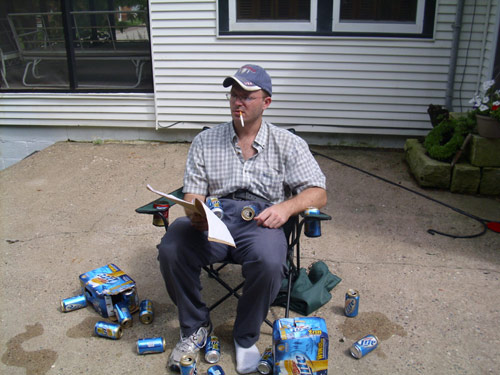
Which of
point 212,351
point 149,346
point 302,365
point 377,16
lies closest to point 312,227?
point 302,365

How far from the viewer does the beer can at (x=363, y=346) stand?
8.38 feet

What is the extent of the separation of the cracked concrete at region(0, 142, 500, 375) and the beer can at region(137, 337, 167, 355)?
0.13 feet

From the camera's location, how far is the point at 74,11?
614 cm

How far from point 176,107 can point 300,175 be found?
12.0 feet

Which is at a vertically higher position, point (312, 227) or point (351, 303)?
point (312, 227)

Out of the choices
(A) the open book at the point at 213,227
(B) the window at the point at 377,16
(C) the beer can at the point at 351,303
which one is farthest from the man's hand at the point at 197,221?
(B) the window at the point at 377,16

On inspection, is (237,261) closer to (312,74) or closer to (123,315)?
(123,315)

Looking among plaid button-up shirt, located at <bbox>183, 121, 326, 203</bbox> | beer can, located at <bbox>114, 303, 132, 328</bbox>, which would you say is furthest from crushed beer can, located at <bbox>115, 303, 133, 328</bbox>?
plaid button-up shirt, located at <bbox>183, 121, 326, 203</bbox>

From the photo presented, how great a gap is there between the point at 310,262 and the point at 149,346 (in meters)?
1.43

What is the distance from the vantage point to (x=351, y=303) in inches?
113

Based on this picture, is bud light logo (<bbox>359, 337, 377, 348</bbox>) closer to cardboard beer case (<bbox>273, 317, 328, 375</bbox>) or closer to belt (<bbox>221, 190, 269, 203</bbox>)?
cardboard beer case (<bbox>273, 317, 328, 375</bbox>)

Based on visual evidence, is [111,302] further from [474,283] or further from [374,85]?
[374,85]

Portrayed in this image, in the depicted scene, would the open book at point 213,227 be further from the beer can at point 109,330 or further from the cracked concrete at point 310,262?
the beer can at point 109,330

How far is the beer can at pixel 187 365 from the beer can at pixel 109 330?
1.79 ft
